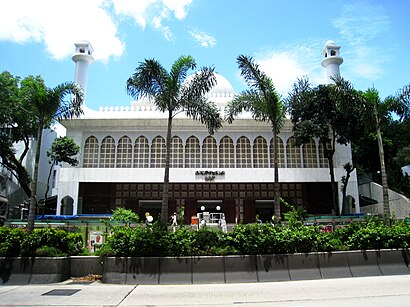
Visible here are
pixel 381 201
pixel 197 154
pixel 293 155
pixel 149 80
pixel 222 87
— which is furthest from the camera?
pixel 222 87

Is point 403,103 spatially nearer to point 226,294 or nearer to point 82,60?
point 226,294

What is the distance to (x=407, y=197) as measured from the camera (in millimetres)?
26203

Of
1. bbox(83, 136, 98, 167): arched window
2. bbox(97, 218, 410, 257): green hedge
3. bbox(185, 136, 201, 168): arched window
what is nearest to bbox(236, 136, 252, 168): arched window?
bbox(185, 136, 201, 168): arched window

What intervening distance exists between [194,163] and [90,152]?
837 centimetres

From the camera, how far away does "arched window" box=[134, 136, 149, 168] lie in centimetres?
2850

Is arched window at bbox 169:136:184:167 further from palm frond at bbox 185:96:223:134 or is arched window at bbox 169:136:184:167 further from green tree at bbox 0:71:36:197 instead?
palm frond at bbox 185:96:223:134

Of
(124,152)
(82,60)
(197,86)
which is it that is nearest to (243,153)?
(124,152)

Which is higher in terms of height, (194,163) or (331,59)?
(331,59)

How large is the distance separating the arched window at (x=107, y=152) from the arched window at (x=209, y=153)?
7209 mm

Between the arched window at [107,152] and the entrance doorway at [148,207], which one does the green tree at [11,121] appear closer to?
the arched window at [107,152]

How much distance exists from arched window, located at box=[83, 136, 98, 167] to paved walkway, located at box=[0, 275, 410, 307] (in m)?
19.2

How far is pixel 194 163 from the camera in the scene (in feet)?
93.7

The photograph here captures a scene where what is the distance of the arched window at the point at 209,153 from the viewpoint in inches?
1125

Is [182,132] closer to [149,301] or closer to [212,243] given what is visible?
[212,243]
